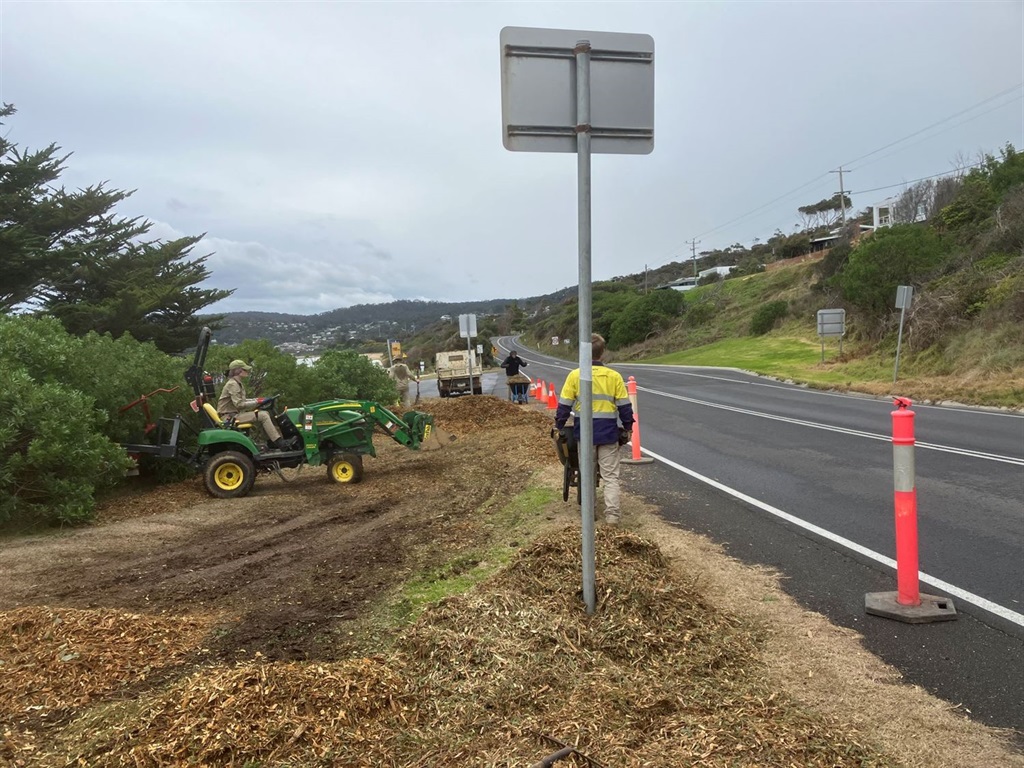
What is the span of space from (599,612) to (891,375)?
1089 inches

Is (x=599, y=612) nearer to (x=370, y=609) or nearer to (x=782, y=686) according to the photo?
(x=782, y=686)

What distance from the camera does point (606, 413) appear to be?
673 cm

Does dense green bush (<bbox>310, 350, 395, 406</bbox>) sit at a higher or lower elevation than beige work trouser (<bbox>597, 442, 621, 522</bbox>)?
higher

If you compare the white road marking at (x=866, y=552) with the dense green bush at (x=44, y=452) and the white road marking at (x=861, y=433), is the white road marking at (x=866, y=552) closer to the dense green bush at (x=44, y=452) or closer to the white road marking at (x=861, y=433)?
the white road marking at (x=861, y=433)

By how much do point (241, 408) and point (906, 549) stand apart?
9.04 meters

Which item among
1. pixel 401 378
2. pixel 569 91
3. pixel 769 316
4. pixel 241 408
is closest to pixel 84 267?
pixel 401 378

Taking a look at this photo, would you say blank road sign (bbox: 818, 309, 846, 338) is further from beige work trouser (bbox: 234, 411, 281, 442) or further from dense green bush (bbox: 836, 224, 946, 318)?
beige work trouser (bbox: 234, 411, 281, 442)

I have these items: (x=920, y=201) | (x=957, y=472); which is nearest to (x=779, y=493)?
(x=957, y=472)

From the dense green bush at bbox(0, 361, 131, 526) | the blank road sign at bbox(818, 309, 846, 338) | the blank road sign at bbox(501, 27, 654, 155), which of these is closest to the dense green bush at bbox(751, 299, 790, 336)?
the blank road sign at bbox(818, 309, 846, 338)

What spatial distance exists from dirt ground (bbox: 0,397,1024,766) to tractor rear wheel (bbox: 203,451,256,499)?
0.30 meters

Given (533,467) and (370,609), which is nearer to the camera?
(370,609)

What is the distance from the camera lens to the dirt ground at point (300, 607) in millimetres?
3193

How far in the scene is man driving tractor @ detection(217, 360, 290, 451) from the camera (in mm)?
10547

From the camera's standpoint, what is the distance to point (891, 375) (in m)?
27.7
